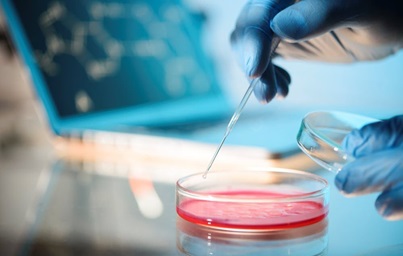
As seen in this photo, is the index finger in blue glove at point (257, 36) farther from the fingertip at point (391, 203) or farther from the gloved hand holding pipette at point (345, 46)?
the fingertip at point (391, 203)

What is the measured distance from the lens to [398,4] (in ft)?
2.06

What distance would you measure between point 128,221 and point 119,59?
0.74 meters

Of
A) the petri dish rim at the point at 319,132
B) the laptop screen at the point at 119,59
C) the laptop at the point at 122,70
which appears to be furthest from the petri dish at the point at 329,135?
the laptop screen at the point at 119,59

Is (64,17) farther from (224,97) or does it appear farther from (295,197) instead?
(295,197)

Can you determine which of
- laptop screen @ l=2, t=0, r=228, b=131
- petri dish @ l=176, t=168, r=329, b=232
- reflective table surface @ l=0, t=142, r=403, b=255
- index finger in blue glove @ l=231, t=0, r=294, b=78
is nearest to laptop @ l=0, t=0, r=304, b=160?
laptop screen @ l=2, t=0, r=228, b=131

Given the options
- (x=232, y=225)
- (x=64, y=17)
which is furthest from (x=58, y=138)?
(x=232, y=225)

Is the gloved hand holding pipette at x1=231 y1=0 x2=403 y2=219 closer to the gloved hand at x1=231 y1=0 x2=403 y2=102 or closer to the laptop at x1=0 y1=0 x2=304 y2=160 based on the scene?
the gloved hand at x1=231 y1=0 x2=403 y2=102

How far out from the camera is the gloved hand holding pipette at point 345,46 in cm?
58

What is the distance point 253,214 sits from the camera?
0.67m

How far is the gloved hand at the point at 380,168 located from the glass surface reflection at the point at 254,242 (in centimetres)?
9

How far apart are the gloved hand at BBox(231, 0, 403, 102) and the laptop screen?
69 centimetres

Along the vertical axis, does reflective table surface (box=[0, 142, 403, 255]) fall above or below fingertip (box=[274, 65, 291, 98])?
below

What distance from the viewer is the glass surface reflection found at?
0.64 metres

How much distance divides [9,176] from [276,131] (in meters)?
0.49
